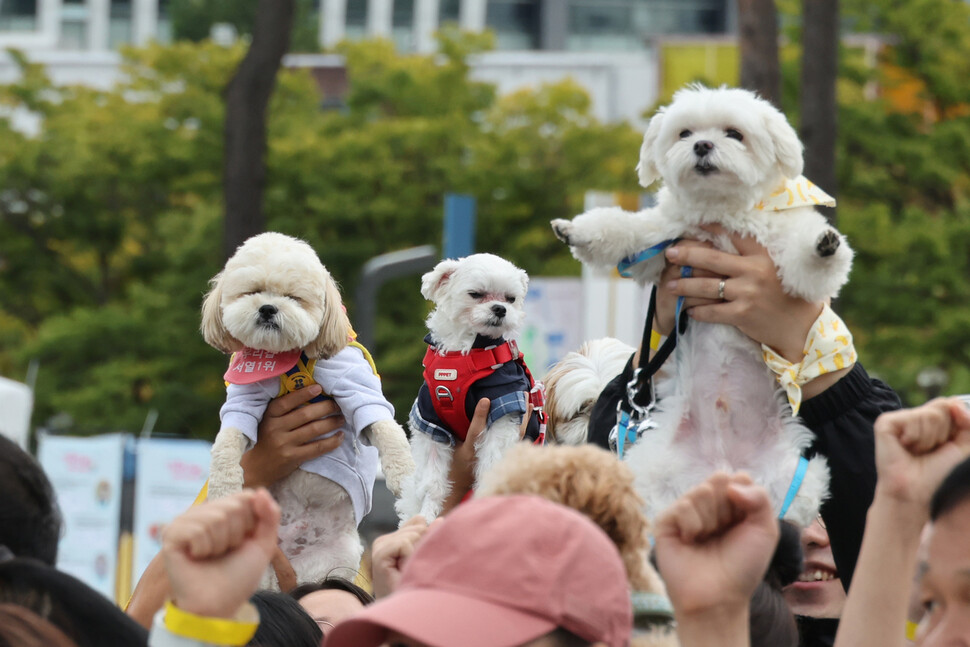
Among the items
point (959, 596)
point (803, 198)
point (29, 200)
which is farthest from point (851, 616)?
point (29, 200)

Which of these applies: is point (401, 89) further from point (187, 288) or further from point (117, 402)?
point (117, 402)

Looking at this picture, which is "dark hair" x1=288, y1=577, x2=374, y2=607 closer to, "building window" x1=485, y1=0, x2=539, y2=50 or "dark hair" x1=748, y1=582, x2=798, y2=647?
"dark hair" x1=748, y1=582, x2=798, y2=647

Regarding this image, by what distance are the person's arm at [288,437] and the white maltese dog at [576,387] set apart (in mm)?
670

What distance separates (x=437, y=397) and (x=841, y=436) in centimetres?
114

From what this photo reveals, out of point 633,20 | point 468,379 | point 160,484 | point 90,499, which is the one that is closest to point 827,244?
point 468,379

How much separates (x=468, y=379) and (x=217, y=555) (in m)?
1.57

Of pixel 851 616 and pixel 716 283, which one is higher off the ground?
pixel 716 283

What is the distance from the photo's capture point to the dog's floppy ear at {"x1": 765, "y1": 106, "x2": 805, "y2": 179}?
331cm

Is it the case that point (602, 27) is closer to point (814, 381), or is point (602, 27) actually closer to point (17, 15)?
point (17, 15)

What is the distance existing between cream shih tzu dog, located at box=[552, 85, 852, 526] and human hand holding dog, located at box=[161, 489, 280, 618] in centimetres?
157

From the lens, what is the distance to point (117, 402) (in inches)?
812

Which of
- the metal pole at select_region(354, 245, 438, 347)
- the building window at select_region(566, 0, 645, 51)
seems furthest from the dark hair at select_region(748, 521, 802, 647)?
the building window at select_region(566, 0, 645, 51)

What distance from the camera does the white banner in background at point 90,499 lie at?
14141mm

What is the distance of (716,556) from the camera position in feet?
6.46
